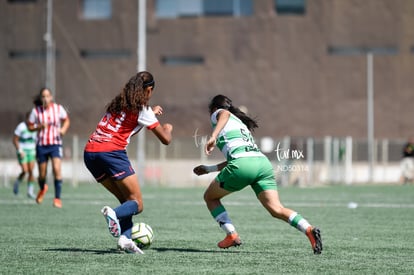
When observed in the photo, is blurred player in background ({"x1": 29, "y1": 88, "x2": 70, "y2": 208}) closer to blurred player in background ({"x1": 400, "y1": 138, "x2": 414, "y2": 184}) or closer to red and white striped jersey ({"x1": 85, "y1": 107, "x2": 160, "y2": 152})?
red and white striped jersey ({"x1": 85, "y1": 107, "x2": 160, "y2": 152})

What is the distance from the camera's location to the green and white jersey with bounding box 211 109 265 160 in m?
11.1

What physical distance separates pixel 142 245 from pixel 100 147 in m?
1.30

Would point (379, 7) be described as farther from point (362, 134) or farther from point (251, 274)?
point (251, 274)

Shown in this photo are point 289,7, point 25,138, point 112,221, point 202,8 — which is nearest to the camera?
point 112,221

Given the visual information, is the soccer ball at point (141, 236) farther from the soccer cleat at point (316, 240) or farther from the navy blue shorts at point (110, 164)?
the soccer cleat at point (316, 240)

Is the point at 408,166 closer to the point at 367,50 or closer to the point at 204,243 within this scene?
the point at 367,50

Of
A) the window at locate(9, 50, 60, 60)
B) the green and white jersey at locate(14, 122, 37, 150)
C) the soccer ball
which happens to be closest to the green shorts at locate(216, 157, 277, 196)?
the soccer ball

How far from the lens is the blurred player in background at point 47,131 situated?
2016 centimetres

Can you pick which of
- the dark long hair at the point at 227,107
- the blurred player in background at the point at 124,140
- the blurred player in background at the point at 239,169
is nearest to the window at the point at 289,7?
the dark long hair at the point at 227,107

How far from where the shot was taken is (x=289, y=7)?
54.1 meters

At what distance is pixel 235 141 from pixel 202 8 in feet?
146

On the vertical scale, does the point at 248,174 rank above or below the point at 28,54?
below

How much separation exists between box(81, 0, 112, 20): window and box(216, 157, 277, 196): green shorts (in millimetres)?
45883

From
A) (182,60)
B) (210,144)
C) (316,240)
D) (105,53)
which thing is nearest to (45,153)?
(210,144)
